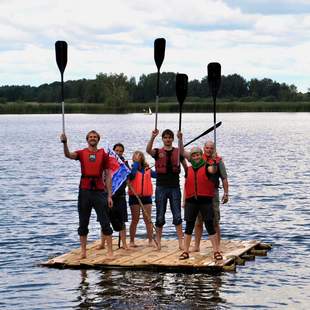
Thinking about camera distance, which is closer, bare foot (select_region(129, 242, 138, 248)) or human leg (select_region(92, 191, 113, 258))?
human leg (select_region(92, 191, 113, 258))

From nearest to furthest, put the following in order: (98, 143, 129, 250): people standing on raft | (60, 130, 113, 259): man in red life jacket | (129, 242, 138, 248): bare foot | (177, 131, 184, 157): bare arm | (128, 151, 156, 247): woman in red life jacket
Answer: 1. (177, 131, 184, 157): bare arm
2. (60, 130, 113, 259): man in red life jacket
3. (98, 143, 129, 250): people standing on raft
4. (128, 151, 156, 247): woman in red life jacket
5. (129, 242, 138, 248): bare foot

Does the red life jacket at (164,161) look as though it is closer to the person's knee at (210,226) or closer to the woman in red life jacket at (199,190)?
the woman in red life jacket at (199,190)

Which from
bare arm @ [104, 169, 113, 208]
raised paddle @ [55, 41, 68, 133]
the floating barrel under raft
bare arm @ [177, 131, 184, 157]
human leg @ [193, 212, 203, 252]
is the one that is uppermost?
raised paddle @ [55, 41, 68, 133]

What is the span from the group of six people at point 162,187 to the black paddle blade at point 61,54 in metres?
1.66

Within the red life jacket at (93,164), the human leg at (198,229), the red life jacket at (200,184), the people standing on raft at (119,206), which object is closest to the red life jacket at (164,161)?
the red life jacket at (200,184)

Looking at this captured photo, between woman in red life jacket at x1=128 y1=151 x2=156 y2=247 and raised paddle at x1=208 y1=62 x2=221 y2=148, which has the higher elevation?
raised paddle at x1=208 y1=62 x2=221 y2=148

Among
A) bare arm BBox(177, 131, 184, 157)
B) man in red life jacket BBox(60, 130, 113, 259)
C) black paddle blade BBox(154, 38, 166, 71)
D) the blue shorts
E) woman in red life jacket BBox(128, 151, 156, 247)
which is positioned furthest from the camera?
black paddle blade BBox(154, 38, 166, 71)

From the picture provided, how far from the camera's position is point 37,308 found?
38.9 feet

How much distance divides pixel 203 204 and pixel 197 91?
171480 mm

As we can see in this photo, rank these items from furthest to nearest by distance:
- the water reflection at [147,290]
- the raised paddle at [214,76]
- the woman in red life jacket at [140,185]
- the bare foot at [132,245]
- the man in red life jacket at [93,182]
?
the bare foot at [132,245]
the raised paddle at [214,76]
the woman in red life jacket at [140,185]
the man in red life jacket at [93,182]
the water reflection at [147,290]

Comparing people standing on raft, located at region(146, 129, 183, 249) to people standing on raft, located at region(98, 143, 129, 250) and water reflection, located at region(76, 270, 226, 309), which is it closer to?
people standing on raft, located at region(98, 143, 129, 250)

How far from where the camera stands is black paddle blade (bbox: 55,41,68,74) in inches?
542

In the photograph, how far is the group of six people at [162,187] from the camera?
12781 millimetres

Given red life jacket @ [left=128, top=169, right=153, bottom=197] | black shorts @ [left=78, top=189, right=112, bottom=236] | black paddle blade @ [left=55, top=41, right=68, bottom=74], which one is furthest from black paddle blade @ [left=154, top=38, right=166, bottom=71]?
black shorts @ [left=78, top=189, right=112, bottom=236]
